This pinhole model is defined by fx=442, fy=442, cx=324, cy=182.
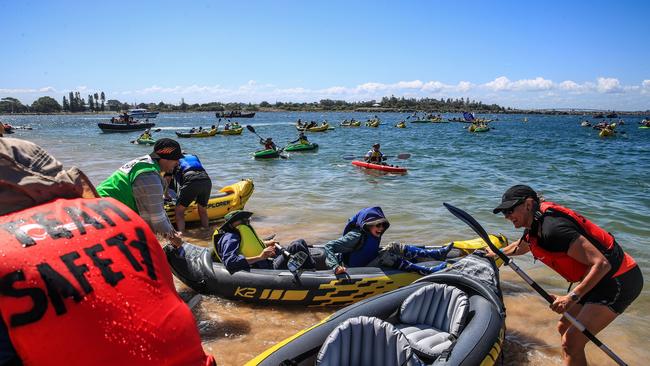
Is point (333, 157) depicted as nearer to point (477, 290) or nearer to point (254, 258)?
point (254, 258)

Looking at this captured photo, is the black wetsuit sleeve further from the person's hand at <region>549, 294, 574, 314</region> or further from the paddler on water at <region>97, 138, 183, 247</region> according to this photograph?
the paddler on water at <region>97, 138, 183, 247</region>

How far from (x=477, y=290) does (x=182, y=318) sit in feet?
11.6

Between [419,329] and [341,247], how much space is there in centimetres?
178

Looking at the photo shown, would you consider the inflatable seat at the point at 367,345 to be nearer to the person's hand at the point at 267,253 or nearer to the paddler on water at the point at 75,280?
the paddler on water at the point at 75,280

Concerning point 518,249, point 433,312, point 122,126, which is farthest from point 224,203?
point 122,126

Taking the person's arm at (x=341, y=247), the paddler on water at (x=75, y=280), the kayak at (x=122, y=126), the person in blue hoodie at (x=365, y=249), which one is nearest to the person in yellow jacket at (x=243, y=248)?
the person's arm at (x=341, y=247)

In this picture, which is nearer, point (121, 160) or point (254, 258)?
point (254, 258)

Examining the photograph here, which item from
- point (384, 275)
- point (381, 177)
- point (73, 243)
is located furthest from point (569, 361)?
point (381, 177)

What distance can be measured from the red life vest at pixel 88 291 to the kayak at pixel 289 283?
13.4ft

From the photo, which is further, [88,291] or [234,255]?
[234,255]

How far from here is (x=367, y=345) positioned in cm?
350

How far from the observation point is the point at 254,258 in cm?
588

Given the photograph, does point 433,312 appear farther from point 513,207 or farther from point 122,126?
point 122,126

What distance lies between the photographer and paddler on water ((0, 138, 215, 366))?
1276 millimetres
